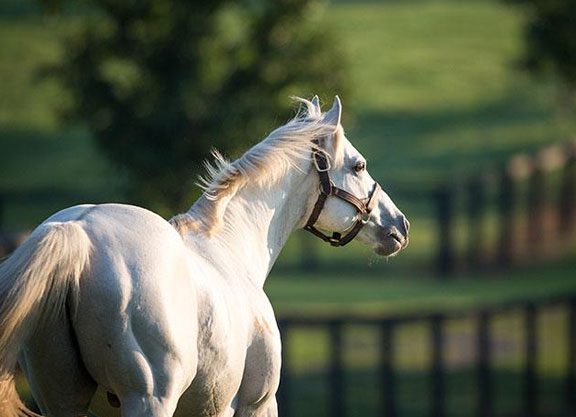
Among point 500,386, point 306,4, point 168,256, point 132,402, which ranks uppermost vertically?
point 306,4

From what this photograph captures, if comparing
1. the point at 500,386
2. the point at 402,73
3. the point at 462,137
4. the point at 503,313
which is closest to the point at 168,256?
the point at 503,313

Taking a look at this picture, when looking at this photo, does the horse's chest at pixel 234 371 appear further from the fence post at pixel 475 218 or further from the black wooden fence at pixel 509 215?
the fence post at pixel 475 218

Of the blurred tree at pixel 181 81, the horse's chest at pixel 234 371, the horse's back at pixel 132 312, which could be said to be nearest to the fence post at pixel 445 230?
the blurred tree at pixel 181 81

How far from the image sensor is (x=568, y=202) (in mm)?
22016

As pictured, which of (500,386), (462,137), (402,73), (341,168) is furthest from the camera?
(402,73)

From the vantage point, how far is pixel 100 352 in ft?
17.2

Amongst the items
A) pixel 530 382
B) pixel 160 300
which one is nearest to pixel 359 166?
pixel 160 300

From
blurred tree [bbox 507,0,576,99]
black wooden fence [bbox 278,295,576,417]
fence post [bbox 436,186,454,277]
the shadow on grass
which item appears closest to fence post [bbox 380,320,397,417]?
black wooden fence [bbox 278,295,576,417]

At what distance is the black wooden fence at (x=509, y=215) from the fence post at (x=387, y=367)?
29.0 feet

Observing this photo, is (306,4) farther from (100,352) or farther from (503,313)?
(100,352)

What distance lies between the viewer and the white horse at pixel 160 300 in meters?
5.14

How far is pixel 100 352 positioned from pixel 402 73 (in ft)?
93.0

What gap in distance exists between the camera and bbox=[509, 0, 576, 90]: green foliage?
18812 mm

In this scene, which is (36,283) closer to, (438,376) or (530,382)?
(438,376)
